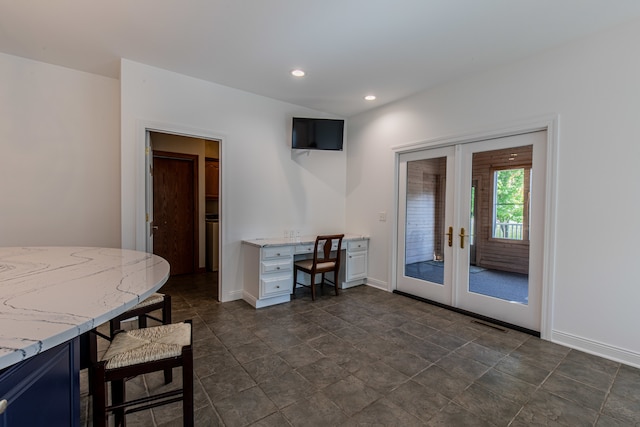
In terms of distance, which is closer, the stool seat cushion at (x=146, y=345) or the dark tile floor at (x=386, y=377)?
the stool seat cushion at (x=146, y=345)

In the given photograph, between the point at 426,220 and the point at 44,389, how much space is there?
3901 mm

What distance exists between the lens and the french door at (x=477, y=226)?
3023 mm

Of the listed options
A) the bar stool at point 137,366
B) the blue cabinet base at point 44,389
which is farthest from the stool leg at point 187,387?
the blue cabinet base at point 44,389

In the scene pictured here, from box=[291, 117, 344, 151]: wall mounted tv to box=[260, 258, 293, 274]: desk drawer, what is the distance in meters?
1.67

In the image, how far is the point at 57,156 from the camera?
329 centimetres

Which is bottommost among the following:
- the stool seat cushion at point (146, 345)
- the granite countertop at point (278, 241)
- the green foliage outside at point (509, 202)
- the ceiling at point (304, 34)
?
the stool seat cushion at point (146, 345)

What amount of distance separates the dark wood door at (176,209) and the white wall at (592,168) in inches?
184

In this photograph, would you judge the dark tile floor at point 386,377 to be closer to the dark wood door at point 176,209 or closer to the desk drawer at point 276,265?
the desk drawer at point 276,265

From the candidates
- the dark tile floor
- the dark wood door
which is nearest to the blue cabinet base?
the dark tile floor

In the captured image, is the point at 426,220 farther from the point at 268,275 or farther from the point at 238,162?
the point at 238,162

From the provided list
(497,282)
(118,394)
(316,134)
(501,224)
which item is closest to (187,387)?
(118,394)

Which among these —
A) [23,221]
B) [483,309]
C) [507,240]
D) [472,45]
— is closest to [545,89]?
[472,45]

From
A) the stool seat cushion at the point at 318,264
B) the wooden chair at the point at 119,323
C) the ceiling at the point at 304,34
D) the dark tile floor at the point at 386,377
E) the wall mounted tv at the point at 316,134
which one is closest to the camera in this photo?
the wooden chair at the point at 119,323

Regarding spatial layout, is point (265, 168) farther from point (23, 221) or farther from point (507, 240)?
point (507, 240)
